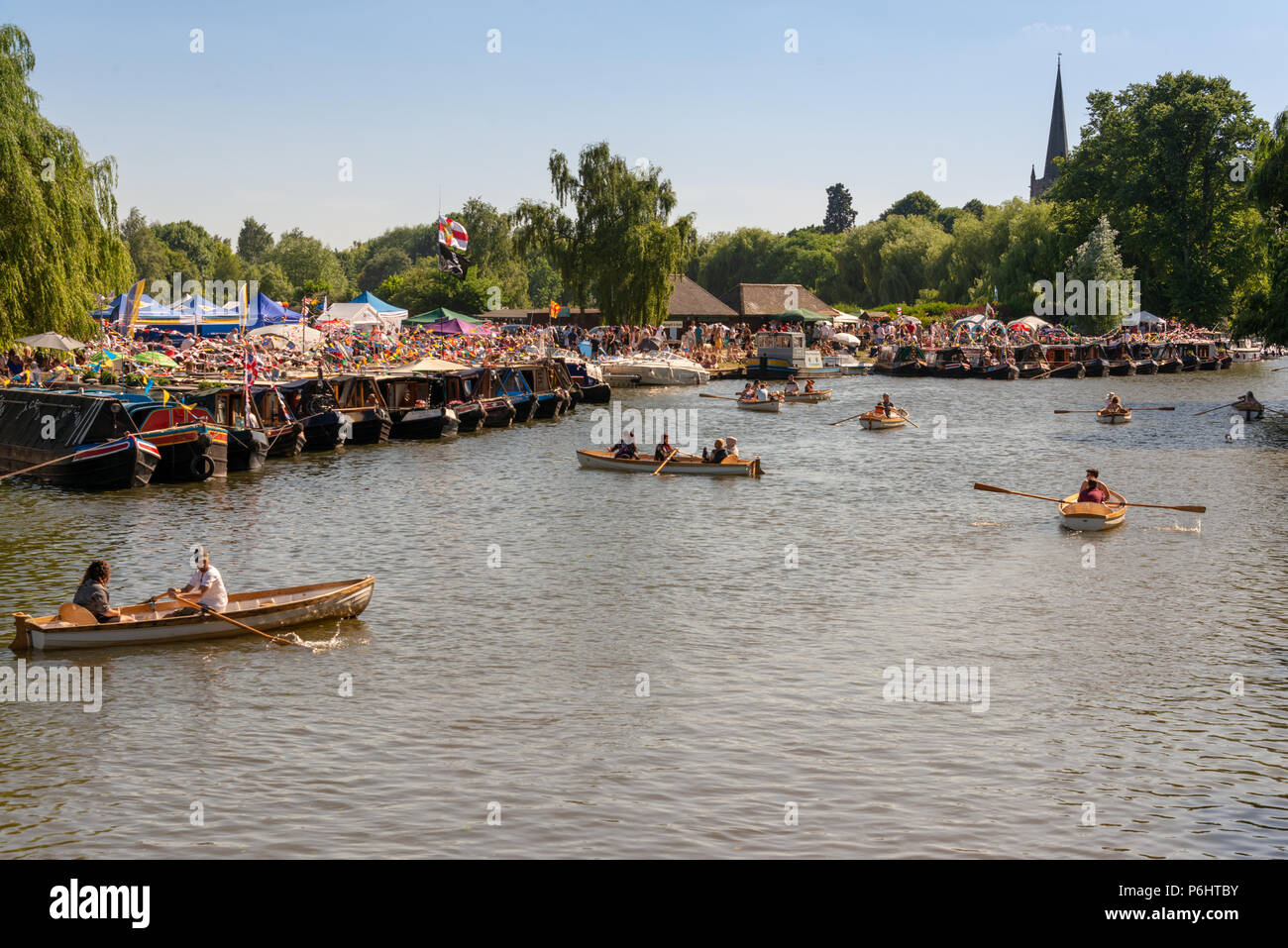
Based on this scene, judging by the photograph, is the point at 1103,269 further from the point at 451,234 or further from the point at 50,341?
the point at 50,341

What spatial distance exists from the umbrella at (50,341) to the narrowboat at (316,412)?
24.6ft

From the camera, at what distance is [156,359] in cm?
4416

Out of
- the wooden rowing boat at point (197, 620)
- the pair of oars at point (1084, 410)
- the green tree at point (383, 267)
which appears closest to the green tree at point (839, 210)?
the green tree at point (383, 267)

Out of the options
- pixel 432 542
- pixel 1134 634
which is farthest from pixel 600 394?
pixel 1134 634

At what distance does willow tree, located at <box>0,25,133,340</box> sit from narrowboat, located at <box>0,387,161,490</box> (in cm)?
328

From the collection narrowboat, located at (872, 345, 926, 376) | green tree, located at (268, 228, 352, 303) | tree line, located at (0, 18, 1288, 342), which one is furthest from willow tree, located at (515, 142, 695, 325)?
green tree, located at (268, 228, 352, 303)

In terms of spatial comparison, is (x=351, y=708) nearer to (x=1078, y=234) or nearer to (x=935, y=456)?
(x=935, y=456)

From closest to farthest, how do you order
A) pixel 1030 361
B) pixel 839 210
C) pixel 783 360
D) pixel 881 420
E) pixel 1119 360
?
pixel 881 420 < pixel 783 360 < pixel 1119 360 < pixel 1030 361 < pixel 839 210

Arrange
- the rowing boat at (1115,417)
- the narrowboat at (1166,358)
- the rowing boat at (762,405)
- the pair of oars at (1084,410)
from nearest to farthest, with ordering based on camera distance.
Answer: the rowing boat at (1115,417) < the pair of oars at (1084,410) < the rowing boat at (762,405) < the narrowboat at (1166,358)

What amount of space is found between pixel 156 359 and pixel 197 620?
2876 cm

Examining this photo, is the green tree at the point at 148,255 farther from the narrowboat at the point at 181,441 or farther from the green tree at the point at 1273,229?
the green tree at the point at 1273,229

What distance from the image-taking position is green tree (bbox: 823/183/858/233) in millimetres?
193375

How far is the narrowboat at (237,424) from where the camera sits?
3888 centimetres

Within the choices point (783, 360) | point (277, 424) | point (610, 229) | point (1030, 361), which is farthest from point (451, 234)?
point (1030, 361)
